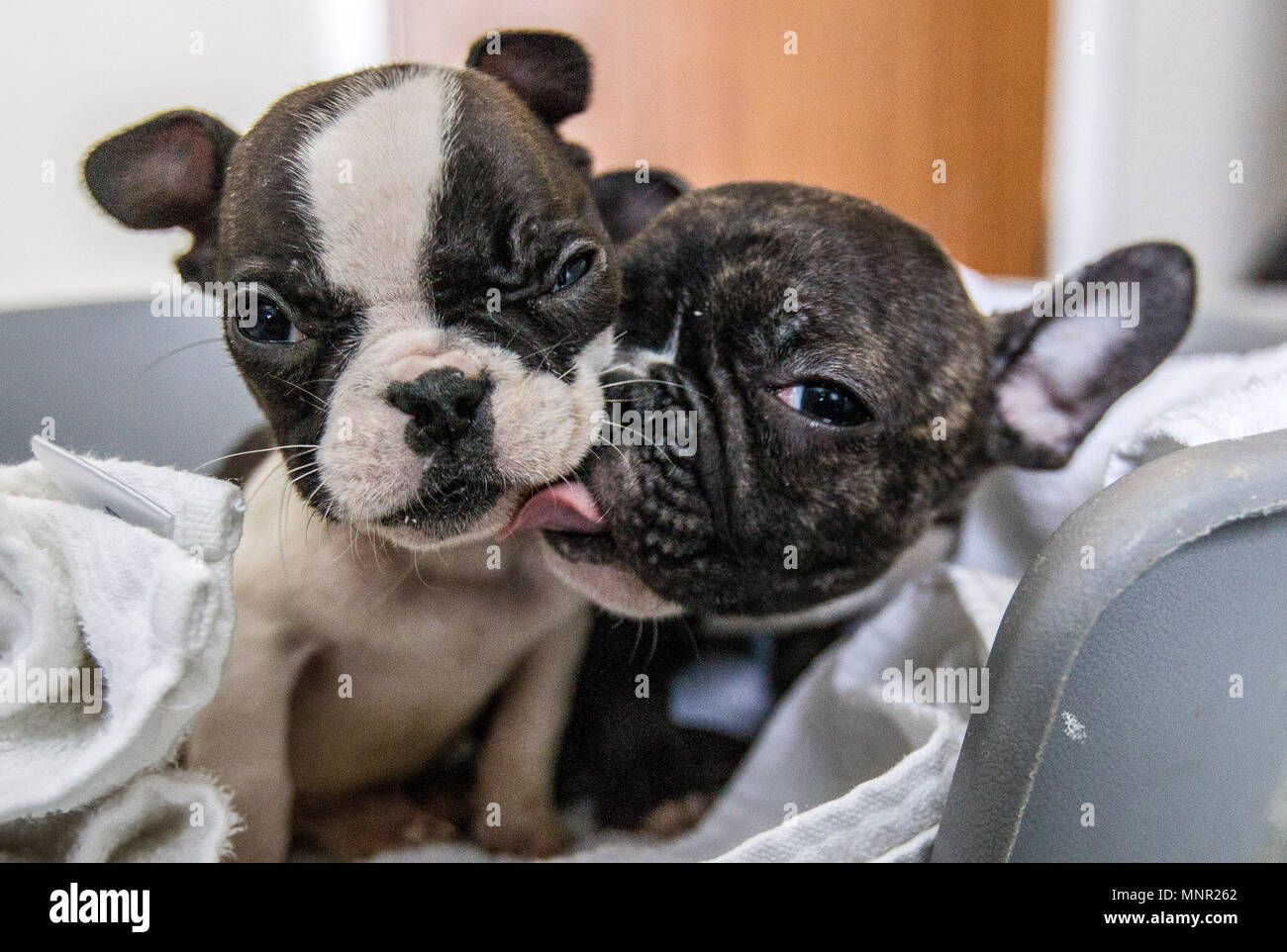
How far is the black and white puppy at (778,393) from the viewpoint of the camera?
102 centimetres

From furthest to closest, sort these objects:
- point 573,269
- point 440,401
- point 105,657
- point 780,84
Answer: point 780,84
point 573,269
point 440,401
point 105,657

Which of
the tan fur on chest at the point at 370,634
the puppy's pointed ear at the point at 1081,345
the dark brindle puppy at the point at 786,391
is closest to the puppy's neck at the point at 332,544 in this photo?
the tan fur on chest at the point at 370,634

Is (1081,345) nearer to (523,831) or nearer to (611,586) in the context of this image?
(611,586)

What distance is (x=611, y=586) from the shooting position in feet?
3.48

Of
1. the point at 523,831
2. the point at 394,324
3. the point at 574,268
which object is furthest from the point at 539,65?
the point at 523,831

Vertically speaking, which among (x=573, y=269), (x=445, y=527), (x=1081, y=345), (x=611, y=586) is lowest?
(x=611, y=586)

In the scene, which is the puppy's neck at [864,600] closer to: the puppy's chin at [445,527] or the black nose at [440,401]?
the puppy's chin at [445,527]

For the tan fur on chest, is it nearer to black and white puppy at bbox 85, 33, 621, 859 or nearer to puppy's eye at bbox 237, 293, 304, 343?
black and white puppy at bbox 85, 33, 621, 859

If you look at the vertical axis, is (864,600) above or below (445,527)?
below

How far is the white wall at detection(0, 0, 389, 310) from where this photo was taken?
0.83 metres

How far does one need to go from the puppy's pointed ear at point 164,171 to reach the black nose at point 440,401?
11.1 inches

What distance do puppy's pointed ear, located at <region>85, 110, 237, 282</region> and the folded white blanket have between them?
276 mm

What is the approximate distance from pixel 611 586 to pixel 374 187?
0.47 metres

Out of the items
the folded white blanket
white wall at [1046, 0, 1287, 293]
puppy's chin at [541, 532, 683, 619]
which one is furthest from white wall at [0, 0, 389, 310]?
white wall at [1046, 0, 1287, 293]
